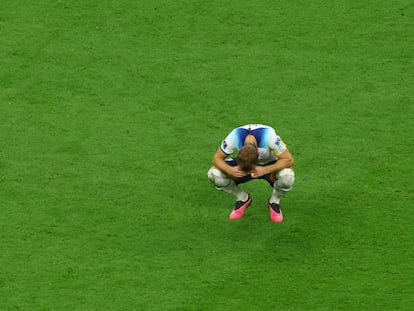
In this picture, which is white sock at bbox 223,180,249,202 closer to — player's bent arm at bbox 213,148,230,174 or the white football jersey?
player's bent arm at bbox 213,148,230,174

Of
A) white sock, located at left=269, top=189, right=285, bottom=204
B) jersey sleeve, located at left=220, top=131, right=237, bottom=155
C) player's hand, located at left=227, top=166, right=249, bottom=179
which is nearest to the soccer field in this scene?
white sock, located at left=269, top=189, right=285, bottom=204

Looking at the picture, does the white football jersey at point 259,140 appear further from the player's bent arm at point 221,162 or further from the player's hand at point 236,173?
the player's hand at point 236,173

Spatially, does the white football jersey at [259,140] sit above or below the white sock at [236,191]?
above

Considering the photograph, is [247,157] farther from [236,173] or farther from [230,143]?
[230,143]

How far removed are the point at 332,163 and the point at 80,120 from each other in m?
3.40

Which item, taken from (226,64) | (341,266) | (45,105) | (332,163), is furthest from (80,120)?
(341,266)

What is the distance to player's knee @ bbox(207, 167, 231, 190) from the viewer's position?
13.4 metres

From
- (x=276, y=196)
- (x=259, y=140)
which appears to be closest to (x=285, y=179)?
(x=276, y=196)

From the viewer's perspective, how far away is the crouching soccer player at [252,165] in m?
12.8

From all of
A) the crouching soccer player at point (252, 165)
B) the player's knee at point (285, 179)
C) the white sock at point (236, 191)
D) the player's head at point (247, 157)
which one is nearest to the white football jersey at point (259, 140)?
the crouching soccer player at point (252, 165)

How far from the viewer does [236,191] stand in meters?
A: 13.6

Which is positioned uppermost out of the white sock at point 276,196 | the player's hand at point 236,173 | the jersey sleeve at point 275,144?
the jersey sleeve at point 275,144

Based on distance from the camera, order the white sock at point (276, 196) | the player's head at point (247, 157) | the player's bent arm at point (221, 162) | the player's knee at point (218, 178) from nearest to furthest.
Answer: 1. the player's head at point (247, 157)
2. the player's bent arm at point (221, 162)
3. the player's knee at point (218, 178)
4. the white sock at point (276, 196)

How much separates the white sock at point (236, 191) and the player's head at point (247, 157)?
85 cm
